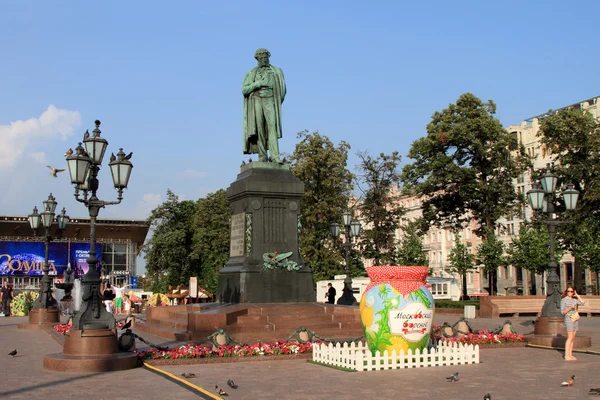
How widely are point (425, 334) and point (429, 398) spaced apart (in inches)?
143

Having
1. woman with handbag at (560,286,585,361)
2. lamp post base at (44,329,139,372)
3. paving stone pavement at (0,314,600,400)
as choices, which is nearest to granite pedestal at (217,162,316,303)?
paving stone pavement at (0,314,600,400)

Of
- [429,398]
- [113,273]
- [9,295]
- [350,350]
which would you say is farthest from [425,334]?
[113,273]

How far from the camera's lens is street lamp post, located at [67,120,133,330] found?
14047mm

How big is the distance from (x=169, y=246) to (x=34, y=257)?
20488mm

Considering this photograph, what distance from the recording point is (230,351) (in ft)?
50.9

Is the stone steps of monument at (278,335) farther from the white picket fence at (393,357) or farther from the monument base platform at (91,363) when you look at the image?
the monument base platform at (91,363)

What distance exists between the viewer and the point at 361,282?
5112cm

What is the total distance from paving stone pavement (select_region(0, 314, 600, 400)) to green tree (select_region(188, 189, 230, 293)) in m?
48.3

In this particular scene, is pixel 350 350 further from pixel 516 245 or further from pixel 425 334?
pixel 516 245

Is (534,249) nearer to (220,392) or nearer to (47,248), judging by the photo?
(47,248)

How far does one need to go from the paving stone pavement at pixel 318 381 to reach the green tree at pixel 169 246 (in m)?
56.0

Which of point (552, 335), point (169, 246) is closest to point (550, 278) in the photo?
point (552, 335)

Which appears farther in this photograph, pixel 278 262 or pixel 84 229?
pixel 84 229

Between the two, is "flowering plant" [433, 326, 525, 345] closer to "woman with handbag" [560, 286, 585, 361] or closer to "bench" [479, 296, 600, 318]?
"woman with handbag" [560, 286, 585, 361]
